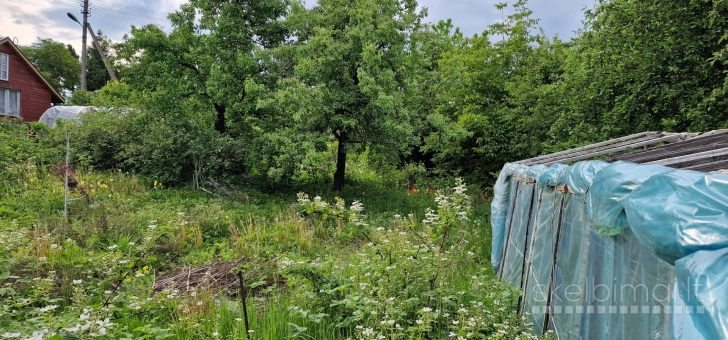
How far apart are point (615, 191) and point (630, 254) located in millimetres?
275

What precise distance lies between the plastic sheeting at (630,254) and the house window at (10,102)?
2563 cm

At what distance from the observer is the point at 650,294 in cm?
144

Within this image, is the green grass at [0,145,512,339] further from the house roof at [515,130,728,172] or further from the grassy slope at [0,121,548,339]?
the house roof at [515,130,728,172]

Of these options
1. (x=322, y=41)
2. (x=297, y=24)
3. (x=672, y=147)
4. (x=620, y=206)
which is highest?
(x=297, y=24)

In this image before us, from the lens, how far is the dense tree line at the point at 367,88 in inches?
256

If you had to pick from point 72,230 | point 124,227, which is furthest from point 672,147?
point 72,230

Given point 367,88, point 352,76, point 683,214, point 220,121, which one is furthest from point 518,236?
point 220,121

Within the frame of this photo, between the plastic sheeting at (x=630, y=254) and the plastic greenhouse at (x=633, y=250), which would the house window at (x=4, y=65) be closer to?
the plastic greenhouse at (x=633, y=250)

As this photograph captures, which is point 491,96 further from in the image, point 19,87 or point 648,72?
point 19,87

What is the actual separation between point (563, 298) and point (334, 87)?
24.2 feet

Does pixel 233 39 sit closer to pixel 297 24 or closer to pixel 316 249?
pixel 297 24

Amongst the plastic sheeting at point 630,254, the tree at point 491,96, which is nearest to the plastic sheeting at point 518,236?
the plastic sheeting at point 630,254

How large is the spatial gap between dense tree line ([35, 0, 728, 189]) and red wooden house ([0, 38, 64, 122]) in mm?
12019

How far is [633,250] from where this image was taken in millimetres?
1580
